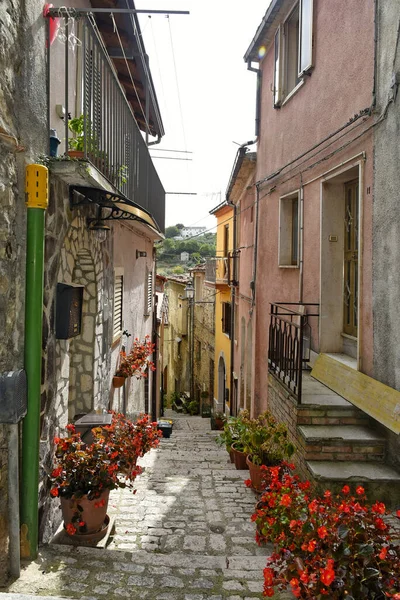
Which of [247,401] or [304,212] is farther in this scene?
[247,401]

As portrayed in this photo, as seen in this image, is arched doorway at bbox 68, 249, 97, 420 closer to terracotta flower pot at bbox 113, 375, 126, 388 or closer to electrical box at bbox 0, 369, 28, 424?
terracotta flower pot at bbox 113, 375, 126, 388

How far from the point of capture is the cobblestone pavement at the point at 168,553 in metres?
3.37

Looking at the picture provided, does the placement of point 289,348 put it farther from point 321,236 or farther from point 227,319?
point 227,319

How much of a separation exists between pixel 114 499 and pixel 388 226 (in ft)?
14.3

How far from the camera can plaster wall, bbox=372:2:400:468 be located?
4.51 m

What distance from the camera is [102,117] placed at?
5266 mm

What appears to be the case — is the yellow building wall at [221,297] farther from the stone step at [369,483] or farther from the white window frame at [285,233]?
the stone step at [369,483]

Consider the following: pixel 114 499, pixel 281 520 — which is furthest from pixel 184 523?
pixel 281 520

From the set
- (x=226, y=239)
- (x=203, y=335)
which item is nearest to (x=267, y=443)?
(x=226, y=239)

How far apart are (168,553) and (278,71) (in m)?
8.26

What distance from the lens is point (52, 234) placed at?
13.8ft

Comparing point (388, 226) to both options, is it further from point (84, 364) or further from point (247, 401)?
point (247, 401)

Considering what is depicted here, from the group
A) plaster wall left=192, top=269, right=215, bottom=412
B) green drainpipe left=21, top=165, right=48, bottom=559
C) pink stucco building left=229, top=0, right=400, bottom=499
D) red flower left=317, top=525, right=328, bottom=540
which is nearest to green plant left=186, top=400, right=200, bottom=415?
plaster wall left=192, top=269, right=215, bottom=412

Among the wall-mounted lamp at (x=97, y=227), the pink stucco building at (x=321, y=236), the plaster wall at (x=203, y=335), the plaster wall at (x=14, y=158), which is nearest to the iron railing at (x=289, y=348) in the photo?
the pink stucco building at (x=321, y=236)
